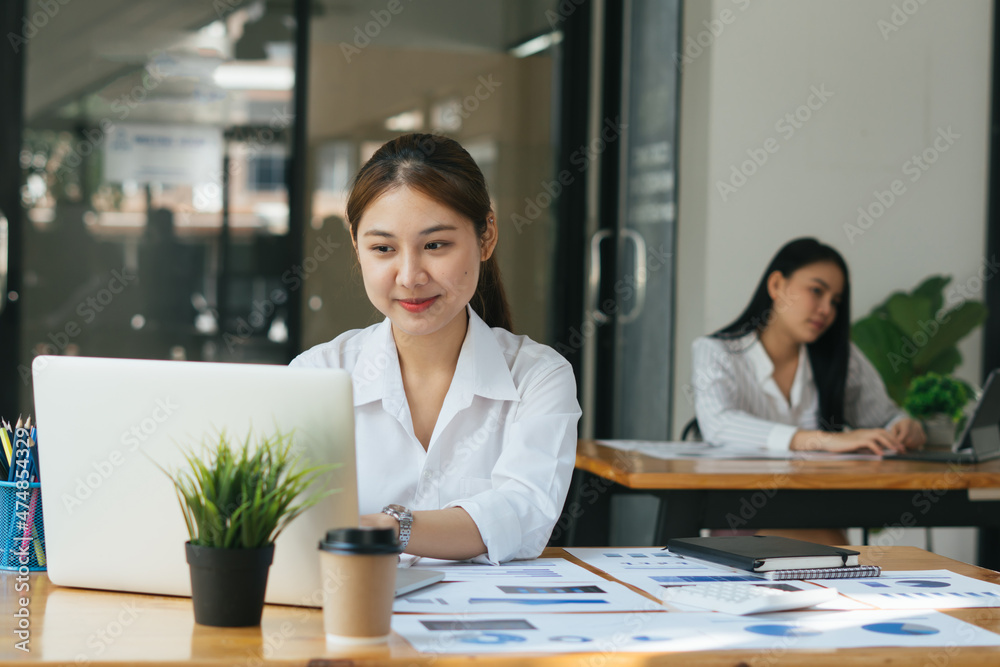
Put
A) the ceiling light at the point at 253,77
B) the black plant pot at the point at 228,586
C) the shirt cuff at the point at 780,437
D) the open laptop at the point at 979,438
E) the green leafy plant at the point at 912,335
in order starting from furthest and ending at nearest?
the ceiling light at the point at 253,77, the green leafy plant at the point at 912,335, the shirt cuff at the point at 780,437, the open laptop at the point at 979,438, the black plant pot at the point at 228,586

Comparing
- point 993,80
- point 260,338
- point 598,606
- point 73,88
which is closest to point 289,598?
point 598,606

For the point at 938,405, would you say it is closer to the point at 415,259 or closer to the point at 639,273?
the point at 639,273

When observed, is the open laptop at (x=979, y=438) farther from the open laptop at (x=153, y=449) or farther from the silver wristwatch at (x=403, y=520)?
the open laptop at (x=153, y=449)

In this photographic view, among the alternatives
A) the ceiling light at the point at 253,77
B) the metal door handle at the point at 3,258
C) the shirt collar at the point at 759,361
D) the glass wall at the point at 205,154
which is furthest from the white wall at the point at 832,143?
the metal door handle at the point at 3,258

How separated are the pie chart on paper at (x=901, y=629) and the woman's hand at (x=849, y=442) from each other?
6.30 ft

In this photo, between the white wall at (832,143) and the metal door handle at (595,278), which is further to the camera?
the metal door handle at (595,278)

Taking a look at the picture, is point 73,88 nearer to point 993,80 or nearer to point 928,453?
point 928,453

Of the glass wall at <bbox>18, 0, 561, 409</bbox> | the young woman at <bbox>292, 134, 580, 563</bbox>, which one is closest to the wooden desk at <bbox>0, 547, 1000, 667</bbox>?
the young woman at <bbox>292, 134, 580, 563</bbox>

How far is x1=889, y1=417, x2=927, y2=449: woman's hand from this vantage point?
3.26 metres

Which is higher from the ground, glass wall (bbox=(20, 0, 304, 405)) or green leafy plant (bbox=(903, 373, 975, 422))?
glass wall (bbox=(20, 0, 304, 405))

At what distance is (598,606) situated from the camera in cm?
131

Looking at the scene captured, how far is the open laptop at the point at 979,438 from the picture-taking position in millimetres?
3037

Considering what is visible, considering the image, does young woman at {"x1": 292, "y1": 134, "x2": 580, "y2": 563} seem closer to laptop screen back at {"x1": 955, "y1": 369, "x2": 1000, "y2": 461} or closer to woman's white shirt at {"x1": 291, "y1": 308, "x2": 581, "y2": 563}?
woman's white shirt at {"x1": 291, "y1": 308, "x2": 581, "y2": 563}

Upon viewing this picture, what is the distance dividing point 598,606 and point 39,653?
64 cm
